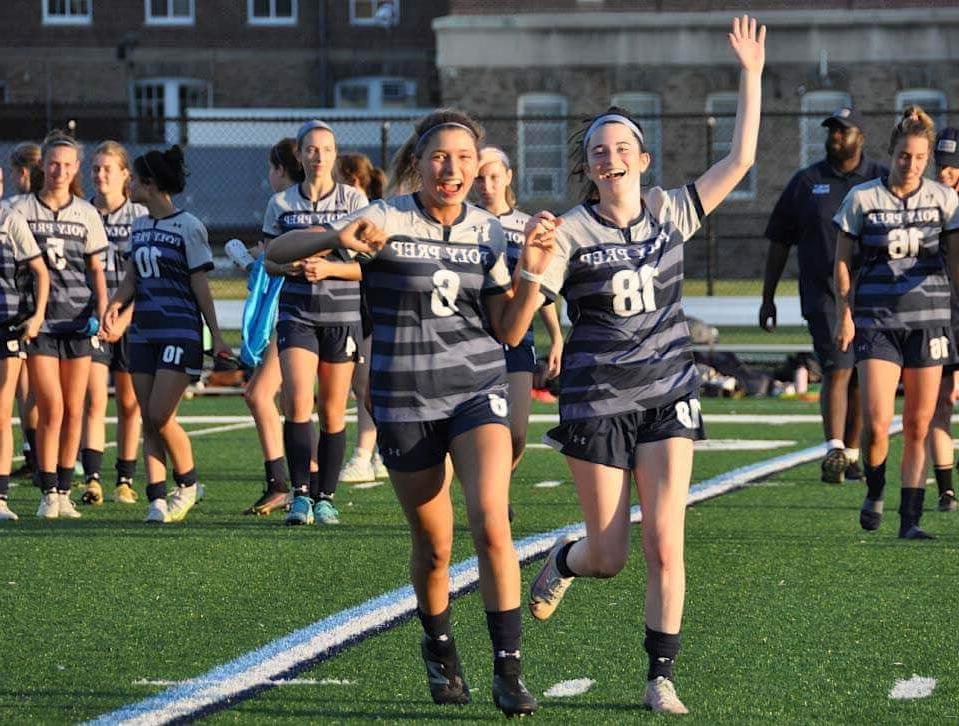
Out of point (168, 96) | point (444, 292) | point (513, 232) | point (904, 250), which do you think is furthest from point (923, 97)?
point (444, 292)

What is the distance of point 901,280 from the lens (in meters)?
9.04

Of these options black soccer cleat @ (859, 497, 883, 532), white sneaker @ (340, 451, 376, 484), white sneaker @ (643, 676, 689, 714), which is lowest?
white sneaker @ (340, 451, 376, 484)

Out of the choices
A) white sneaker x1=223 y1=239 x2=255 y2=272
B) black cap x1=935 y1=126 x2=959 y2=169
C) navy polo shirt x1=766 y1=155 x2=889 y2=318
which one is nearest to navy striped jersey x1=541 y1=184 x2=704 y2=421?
black cap x1=935 y1=126 x2=959 y2=169

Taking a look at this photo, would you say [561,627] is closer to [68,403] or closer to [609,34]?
[68,403]

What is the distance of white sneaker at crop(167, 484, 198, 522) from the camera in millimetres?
10167

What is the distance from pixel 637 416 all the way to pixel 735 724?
1039mm

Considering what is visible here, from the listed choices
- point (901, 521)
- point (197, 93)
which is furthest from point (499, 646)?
point (197, 93)

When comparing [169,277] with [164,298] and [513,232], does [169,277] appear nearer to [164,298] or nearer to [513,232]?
[164,298]

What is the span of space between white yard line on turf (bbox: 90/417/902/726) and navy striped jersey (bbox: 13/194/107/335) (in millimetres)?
3274

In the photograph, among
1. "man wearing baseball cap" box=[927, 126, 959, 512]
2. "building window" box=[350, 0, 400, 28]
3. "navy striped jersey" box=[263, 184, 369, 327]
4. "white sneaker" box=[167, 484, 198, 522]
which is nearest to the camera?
"navy striped jersey" box=[263, 184, 369, 327]

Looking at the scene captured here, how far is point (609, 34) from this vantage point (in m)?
40.8

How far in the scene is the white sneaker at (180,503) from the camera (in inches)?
400

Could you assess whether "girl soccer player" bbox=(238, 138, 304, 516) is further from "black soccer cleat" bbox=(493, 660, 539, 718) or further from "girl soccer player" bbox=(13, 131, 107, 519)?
"black soccer cleat" bbox=(493, 660, 539, 718)

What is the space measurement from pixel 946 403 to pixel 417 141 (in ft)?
16.6
